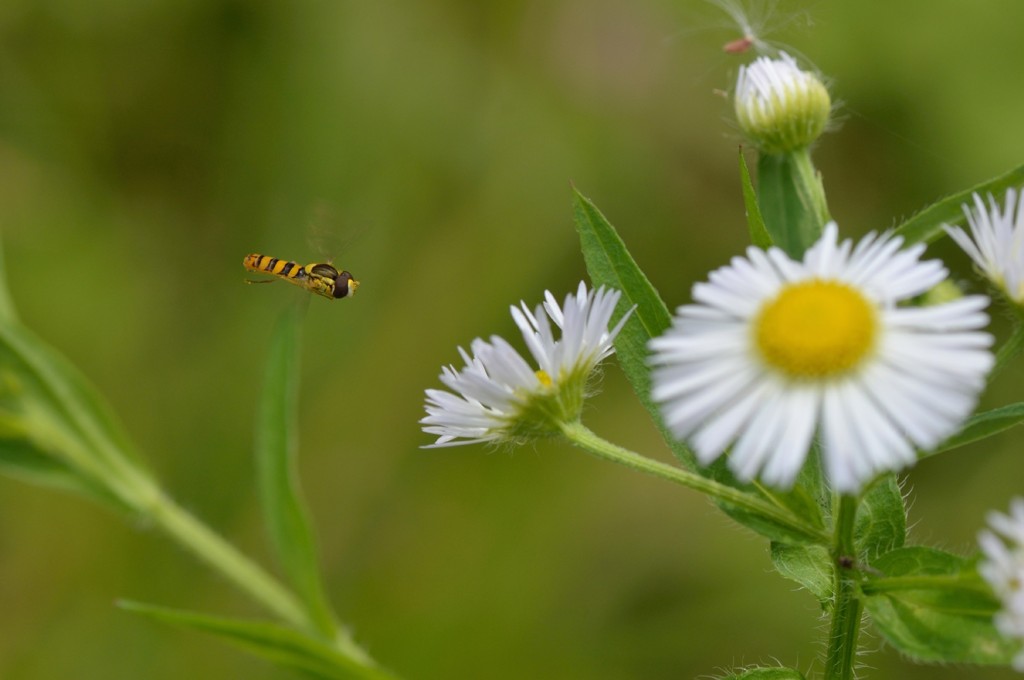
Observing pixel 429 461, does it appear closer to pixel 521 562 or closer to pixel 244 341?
pixel 521 562

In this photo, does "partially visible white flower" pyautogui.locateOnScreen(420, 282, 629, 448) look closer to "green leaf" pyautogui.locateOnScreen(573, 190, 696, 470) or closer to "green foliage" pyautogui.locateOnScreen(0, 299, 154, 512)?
"green leaf" pyautogui.locateOnScreen(573, 190, 696, 470)

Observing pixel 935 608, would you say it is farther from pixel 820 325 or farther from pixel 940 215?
pixel 940 215

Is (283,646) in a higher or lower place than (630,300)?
lower

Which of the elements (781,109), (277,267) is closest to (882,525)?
(781,109)

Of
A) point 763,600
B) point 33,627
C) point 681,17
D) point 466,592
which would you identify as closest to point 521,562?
point 466,592

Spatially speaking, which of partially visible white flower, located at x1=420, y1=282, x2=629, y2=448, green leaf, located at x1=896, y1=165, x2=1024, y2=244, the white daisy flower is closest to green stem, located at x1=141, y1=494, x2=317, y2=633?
partially visible white flower, located at x1=420, y1=282, x2=629, y2=448

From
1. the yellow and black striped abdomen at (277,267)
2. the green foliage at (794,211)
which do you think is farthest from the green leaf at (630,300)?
the yellow and black striped abdomen at (277,267)
